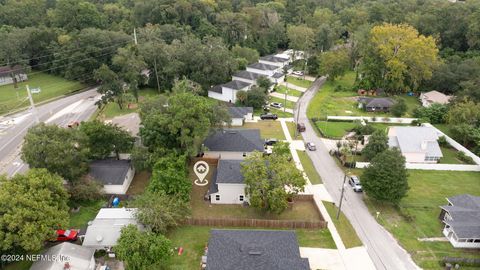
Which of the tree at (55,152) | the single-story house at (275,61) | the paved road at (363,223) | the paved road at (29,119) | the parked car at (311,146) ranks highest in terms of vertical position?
the tree at (55,152)

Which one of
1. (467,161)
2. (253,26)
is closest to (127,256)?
(467,161)

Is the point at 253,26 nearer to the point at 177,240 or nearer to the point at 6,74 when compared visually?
the point at 6,74

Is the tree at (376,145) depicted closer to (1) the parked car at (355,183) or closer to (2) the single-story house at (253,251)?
(1) the parked car at (355,183)

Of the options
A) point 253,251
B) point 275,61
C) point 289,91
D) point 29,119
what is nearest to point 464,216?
point 253,251

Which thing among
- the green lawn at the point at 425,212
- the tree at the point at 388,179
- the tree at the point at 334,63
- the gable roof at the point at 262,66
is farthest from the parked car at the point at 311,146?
the tree at the point at 334,63

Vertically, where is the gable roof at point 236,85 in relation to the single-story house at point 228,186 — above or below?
above
